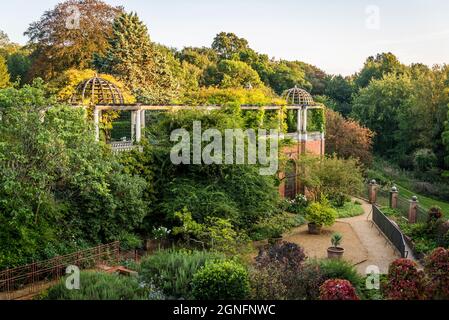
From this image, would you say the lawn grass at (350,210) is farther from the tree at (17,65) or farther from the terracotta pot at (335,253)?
the tree at (17,65)

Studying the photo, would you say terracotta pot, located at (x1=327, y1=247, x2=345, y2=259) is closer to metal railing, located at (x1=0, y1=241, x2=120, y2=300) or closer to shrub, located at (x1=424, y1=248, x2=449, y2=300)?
shrub, located at (x1=424, y1=248, x2=449, y2=300)

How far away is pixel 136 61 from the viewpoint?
101ft

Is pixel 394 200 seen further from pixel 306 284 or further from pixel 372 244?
pixel 306 284

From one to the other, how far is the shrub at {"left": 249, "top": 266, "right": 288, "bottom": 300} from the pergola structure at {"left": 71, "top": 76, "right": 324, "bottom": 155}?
7.49m

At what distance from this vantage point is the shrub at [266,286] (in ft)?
32.1

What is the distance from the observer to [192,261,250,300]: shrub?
975 centimetres

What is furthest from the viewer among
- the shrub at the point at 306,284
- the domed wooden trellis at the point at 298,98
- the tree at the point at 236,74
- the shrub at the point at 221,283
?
the tree at the point at 236,74

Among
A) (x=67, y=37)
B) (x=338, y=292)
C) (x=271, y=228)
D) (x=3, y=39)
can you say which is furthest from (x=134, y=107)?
(x=3, y=39)

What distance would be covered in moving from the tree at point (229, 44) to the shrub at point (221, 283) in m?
40.5

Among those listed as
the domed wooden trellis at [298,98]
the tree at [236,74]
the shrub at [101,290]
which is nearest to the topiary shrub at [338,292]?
the shrub at [101,290]

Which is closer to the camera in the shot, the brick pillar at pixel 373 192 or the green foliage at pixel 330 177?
the green foliage at pixel 330 177

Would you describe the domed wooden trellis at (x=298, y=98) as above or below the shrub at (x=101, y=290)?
above

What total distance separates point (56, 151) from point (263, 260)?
549 centimetres
